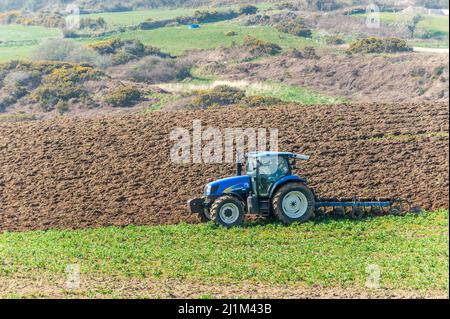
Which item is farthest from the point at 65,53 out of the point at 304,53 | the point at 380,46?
the point at 380,46

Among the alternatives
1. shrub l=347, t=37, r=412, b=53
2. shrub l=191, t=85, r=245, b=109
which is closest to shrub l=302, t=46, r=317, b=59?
shrub l=347, t=37, r=412, b=53

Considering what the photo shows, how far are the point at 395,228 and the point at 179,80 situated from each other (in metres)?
36.4

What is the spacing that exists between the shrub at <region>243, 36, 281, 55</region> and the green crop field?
3873 cm

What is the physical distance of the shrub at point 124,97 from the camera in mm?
47312

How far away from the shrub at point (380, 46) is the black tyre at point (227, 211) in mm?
39774

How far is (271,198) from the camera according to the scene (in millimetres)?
20391

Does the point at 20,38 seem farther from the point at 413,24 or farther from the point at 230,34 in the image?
the point at 413,24

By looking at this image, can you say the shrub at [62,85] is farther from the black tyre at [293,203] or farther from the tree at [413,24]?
the black tyre at [293,203]

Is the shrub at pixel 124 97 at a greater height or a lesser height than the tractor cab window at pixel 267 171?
lesser

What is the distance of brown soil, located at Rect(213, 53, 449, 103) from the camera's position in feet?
156

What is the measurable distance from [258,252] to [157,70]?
38.9 metres

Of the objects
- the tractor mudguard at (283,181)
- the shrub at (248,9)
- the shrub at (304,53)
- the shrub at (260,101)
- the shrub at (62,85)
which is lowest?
the shrub at (62,85)

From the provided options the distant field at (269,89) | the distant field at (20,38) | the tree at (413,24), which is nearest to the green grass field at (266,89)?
the distant field at (269,89)
